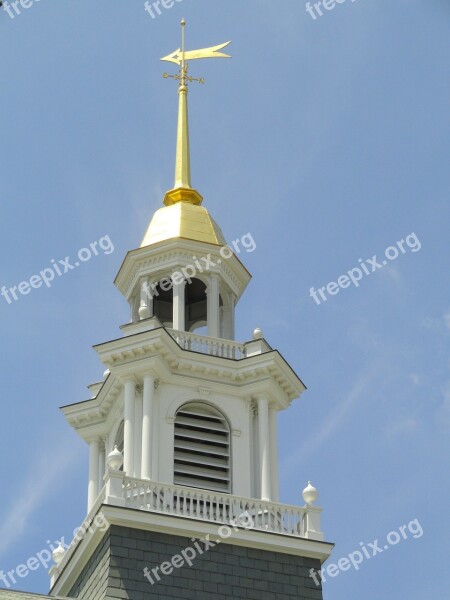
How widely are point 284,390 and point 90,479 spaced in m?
6.40

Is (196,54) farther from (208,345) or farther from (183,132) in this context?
(208,345)

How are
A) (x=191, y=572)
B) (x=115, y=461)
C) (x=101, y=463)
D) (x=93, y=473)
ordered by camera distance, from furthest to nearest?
(x=101, y=463) → (x=93, y=473) → (x=115, y=461) → (x=191, y=572)

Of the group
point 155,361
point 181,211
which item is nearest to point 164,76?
point 181,211

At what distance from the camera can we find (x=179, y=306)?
47031 mm

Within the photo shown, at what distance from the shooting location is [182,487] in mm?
40656

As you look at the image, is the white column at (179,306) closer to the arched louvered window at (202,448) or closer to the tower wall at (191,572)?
the arched louvered window at (202,448)

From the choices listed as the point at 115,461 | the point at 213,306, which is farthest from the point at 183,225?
the point at 115,461

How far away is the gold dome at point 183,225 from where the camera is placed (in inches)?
1930

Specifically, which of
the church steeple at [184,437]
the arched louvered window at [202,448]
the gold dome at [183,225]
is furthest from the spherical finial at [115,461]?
the gold dome at [183,225]

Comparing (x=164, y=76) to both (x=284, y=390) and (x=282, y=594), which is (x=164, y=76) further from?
(x=282, y=594)

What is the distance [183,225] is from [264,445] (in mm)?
9111

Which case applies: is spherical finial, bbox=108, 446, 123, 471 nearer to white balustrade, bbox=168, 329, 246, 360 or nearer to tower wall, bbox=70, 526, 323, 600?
tower wall, bbox=70, 526, 323, 600

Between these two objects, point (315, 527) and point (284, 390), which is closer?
point (315, 527)

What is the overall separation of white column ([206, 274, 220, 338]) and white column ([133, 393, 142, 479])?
4130 millimetres
